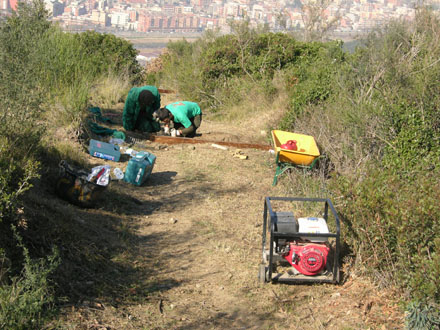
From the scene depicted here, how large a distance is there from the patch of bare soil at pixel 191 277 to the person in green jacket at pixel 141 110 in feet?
10.8

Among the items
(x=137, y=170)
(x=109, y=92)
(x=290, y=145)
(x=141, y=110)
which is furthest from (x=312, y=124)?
(x=109, y=92)

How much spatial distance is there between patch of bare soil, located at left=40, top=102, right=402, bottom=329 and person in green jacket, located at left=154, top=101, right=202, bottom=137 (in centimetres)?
308

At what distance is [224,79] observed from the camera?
1584cm

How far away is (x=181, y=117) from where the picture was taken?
11.1 meters

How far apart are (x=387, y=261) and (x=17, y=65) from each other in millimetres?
5495

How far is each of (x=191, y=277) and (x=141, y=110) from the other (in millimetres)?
6731

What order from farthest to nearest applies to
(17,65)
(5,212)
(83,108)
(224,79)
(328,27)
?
(328,27)
(224,79)
(83,108)
(17,65)
(5,212)

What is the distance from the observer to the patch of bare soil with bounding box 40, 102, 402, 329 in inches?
172

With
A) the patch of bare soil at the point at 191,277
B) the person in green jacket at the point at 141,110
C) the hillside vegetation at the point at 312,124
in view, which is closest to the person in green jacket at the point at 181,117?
the person in green jacket at the point at 141,110

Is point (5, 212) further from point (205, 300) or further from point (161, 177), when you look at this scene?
point (161, 177)

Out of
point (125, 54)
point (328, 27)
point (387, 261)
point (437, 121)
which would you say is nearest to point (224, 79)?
point (125, 54)

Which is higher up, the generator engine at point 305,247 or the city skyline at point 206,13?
the city skyline at point 206,13

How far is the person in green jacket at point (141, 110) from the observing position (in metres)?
11.0

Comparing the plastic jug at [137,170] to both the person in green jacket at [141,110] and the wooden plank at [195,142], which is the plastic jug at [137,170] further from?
the person in green jacket at [141,110]
